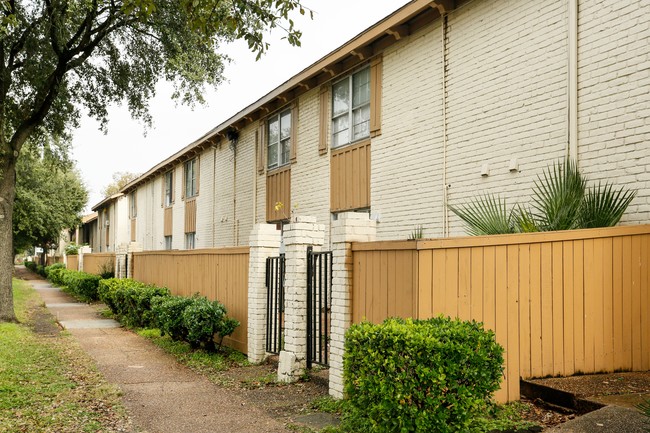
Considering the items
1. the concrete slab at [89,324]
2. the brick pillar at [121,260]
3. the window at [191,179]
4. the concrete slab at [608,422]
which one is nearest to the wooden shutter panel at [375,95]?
the concrete slab at [608,422]

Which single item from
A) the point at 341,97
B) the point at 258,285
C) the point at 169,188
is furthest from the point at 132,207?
the point at 258,285

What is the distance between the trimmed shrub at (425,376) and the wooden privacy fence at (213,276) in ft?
18.9

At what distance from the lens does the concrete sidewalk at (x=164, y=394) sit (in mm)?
6539

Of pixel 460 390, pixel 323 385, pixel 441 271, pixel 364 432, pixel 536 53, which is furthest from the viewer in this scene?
pixel 536 53

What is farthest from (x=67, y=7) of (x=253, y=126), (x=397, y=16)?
(x=397, y=16)

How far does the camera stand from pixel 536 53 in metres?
9.01

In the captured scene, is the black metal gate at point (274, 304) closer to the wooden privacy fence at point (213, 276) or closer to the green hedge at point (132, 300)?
the wooden privacy fence at point (213, 276)

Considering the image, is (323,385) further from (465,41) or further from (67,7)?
(67,7)

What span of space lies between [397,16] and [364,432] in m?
8.04

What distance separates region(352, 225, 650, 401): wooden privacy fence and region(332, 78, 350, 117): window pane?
6.92 metres

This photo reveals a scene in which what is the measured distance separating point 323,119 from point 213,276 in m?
4.43

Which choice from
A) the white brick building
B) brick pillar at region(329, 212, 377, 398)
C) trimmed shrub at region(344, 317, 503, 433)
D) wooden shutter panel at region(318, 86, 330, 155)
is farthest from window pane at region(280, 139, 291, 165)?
trimmed shrub at region(344, 317, 503, 433)

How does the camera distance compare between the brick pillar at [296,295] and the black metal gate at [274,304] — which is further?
the black metal gate at [274,304]

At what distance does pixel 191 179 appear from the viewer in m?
24.5
